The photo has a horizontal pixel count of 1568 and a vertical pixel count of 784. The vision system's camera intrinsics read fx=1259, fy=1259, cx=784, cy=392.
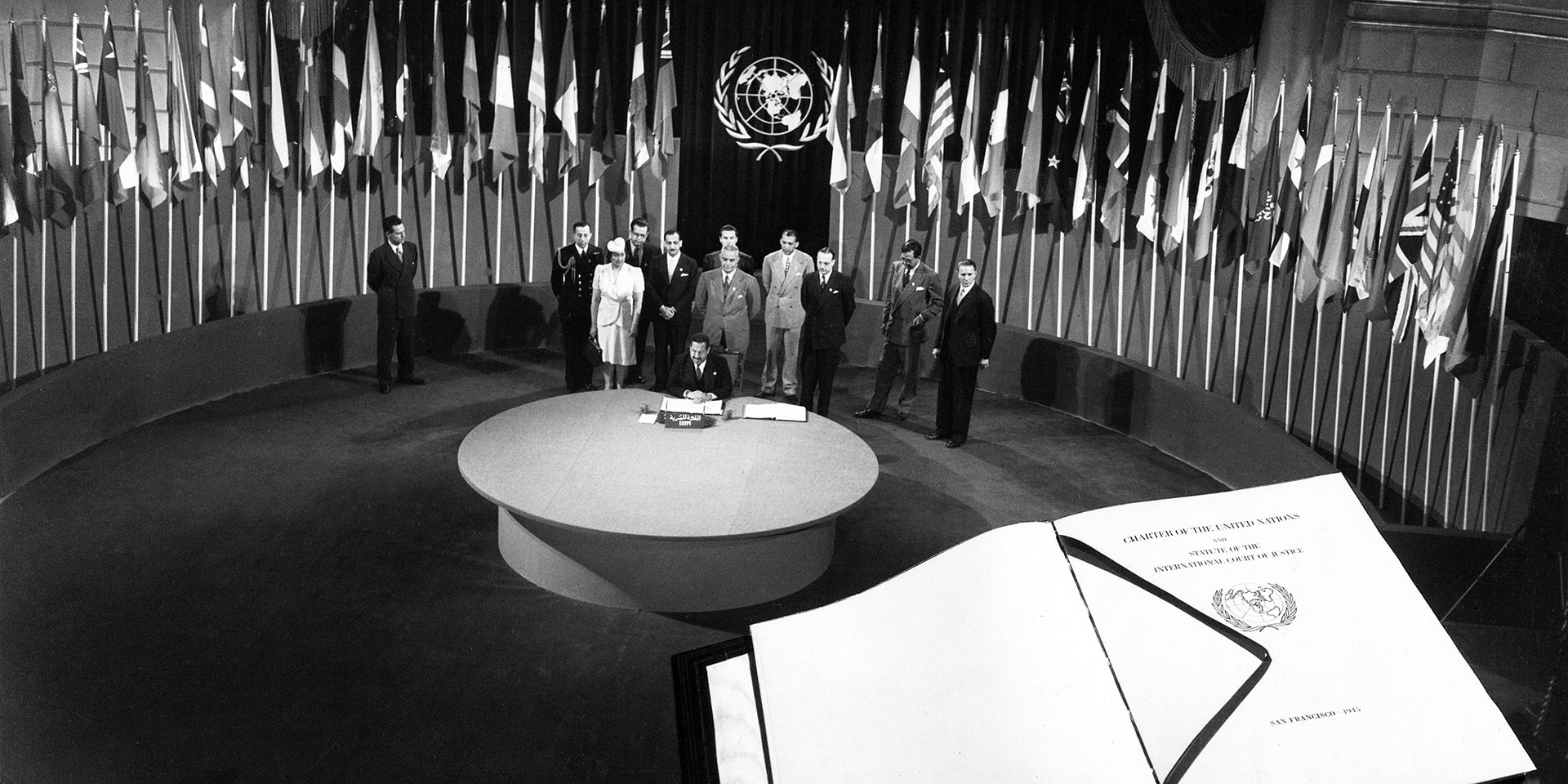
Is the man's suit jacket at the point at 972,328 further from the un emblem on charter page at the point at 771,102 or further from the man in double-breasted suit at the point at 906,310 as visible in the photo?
the un emblem on charter page at the point at 771,102

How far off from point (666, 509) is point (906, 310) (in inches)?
158

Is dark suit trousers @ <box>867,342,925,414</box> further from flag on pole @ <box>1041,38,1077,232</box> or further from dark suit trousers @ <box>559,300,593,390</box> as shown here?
dark suit trousers @ <box>559,300,593,390</box>

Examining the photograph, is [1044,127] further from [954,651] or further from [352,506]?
[954,651]

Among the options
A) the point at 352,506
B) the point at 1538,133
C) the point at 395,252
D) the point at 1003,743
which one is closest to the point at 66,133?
the point at 395,252

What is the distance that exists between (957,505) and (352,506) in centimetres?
381

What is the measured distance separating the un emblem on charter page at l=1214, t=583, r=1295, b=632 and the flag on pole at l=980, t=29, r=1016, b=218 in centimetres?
991

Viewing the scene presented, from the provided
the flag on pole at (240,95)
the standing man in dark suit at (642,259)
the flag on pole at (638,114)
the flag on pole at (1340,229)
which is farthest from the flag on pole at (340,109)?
the flag on pole at (1340,229)

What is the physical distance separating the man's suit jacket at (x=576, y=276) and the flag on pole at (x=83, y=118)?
132 inches

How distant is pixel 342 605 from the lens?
6.38 meters

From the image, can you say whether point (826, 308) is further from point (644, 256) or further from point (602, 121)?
point (602, 121)

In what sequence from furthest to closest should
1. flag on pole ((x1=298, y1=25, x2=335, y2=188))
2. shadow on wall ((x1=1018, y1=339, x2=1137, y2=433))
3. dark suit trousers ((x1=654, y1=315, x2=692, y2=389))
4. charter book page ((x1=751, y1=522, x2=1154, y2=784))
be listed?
flag on pole ((x1=298, y1=25, x2=335, y2=188)) → dark suit trousers ((x1=654, y1=315, x2=692, y2=389)) → shadow on wall ((x1=1018, y1=339, x2=1137, y2=433)) → charter book page ((x1=751, y1=522, x2=1154, y2=784))

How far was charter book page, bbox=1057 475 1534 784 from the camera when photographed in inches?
44.5

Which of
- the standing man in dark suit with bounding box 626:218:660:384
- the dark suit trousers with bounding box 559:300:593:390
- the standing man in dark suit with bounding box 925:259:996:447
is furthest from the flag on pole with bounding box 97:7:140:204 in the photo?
the standing man in dark suit with bounding box 925:259:996:447

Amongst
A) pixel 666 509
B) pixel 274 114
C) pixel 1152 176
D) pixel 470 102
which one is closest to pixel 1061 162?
pixel 1152 176
